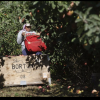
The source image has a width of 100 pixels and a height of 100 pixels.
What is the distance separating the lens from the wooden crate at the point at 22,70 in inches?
231

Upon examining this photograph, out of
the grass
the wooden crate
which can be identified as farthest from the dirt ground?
the wooden crate

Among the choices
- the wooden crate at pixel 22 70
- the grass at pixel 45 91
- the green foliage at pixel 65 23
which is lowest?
the grass at pixel 45 91

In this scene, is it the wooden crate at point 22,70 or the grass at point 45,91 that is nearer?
the grass at point 45,91

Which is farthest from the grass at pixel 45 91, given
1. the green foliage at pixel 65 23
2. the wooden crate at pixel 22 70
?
the green foliage at pixel 65 23

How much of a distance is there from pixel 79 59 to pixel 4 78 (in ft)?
6.01

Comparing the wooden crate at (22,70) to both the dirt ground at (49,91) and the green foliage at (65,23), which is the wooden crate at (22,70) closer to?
the dirt ground at (49,91)

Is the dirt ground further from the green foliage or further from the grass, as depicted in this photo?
the green foliage

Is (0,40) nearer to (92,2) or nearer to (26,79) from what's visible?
(26,79)

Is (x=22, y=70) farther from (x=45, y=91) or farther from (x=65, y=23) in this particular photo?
(x=65, y=23)

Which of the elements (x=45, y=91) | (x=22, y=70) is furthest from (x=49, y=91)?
(x=22, y=70)

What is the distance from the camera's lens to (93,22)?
10.3 feet

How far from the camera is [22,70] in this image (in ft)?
19.4

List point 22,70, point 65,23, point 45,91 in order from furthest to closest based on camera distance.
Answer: point 22,70 → point 45,91 → point 65,23

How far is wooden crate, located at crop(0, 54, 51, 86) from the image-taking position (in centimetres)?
588
